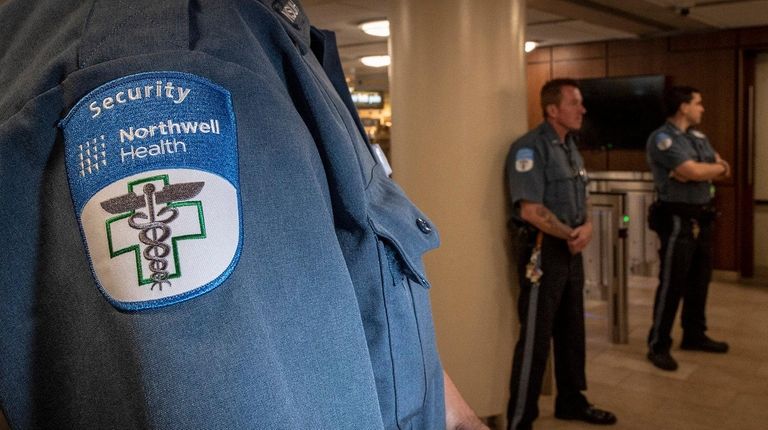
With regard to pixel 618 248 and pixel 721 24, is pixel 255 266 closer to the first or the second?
pixel 618 248

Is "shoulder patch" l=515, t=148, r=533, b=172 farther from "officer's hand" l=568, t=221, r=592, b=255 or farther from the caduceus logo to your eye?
the caduceus logo

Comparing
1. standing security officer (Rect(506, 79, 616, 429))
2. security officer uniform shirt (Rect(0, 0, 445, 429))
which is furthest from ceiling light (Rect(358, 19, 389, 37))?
security officer uniform shirt (Rect(0, 0, 445, 429))

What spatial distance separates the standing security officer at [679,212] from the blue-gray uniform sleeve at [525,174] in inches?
A: 71.6

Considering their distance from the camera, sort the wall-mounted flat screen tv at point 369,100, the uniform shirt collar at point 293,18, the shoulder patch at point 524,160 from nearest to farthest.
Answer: the uniform shirt collar at point 293,18
the shoulder patch at point 524,160
the wall-mounted flat screen tv at point 369,100

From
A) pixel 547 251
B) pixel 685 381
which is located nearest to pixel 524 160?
pixel 547 251

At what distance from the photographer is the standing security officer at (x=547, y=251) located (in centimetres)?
366

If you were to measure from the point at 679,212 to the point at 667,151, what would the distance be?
43cm

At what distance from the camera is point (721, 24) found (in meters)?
7.46

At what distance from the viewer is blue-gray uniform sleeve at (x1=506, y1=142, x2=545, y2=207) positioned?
11.9 ft

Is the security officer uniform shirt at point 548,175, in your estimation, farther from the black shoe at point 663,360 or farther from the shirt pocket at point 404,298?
the shirt pocket at point 404,298

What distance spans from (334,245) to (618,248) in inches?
214

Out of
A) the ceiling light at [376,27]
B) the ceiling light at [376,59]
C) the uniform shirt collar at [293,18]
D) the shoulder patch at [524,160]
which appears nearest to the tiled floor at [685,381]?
the shoulder patch at [524,160]

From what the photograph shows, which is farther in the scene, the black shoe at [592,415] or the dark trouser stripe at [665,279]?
the dark trouser stripe at [665,279]

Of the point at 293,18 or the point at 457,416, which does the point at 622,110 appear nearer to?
the point at 457,416
